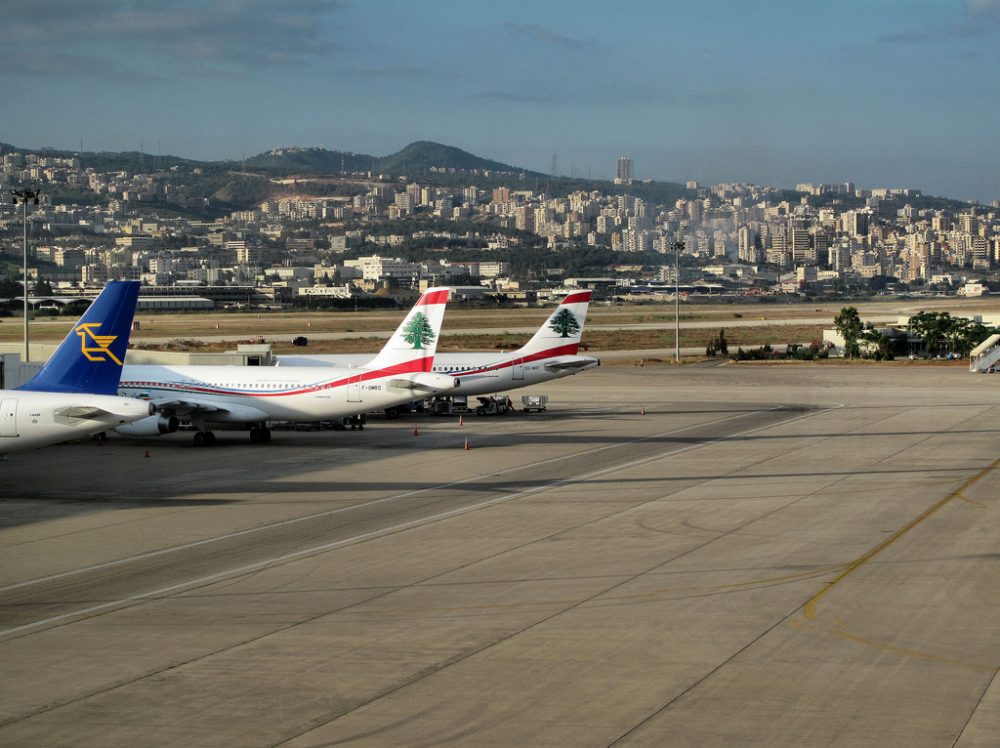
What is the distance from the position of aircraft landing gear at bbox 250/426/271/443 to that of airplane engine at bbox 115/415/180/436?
14.0ft

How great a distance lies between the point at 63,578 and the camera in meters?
28.3

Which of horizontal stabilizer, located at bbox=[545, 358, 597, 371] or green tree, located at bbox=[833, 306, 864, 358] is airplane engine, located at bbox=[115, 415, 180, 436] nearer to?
horizontal stabilizer, located at bbox=[545, 358, 597, 371]

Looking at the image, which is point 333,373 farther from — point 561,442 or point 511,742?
point 511,742

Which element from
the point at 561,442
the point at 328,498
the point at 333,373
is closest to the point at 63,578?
the point at 328,498

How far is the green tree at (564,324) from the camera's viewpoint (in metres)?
65.9

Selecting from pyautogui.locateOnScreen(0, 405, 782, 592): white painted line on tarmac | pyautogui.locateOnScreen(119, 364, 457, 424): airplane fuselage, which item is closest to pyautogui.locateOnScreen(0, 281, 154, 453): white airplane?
pyautogui.locateOnScreen(0, 405, 782, 592): white painted line on tarmac

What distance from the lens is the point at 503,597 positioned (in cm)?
2594

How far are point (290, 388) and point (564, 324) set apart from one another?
1782 cm

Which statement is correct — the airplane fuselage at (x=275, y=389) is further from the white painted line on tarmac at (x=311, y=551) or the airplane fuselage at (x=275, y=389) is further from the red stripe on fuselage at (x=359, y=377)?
the white painted line on tarmac at (x=311, y=551)

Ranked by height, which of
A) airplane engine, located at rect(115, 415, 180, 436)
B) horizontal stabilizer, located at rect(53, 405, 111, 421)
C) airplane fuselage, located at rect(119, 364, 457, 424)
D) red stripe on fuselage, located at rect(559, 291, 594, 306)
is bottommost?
airplane engine, located at rect(115, 415, 180, 436)

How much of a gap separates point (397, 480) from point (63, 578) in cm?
1690

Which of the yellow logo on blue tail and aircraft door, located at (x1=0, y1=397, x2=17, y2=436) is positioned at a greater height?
the yellow logo on blue tail

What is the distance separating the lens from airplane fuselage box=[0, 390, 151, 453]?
36.8 meters

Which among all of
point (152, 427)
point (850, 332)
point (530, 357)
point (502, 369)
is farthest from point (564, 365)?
point (850, 332)
